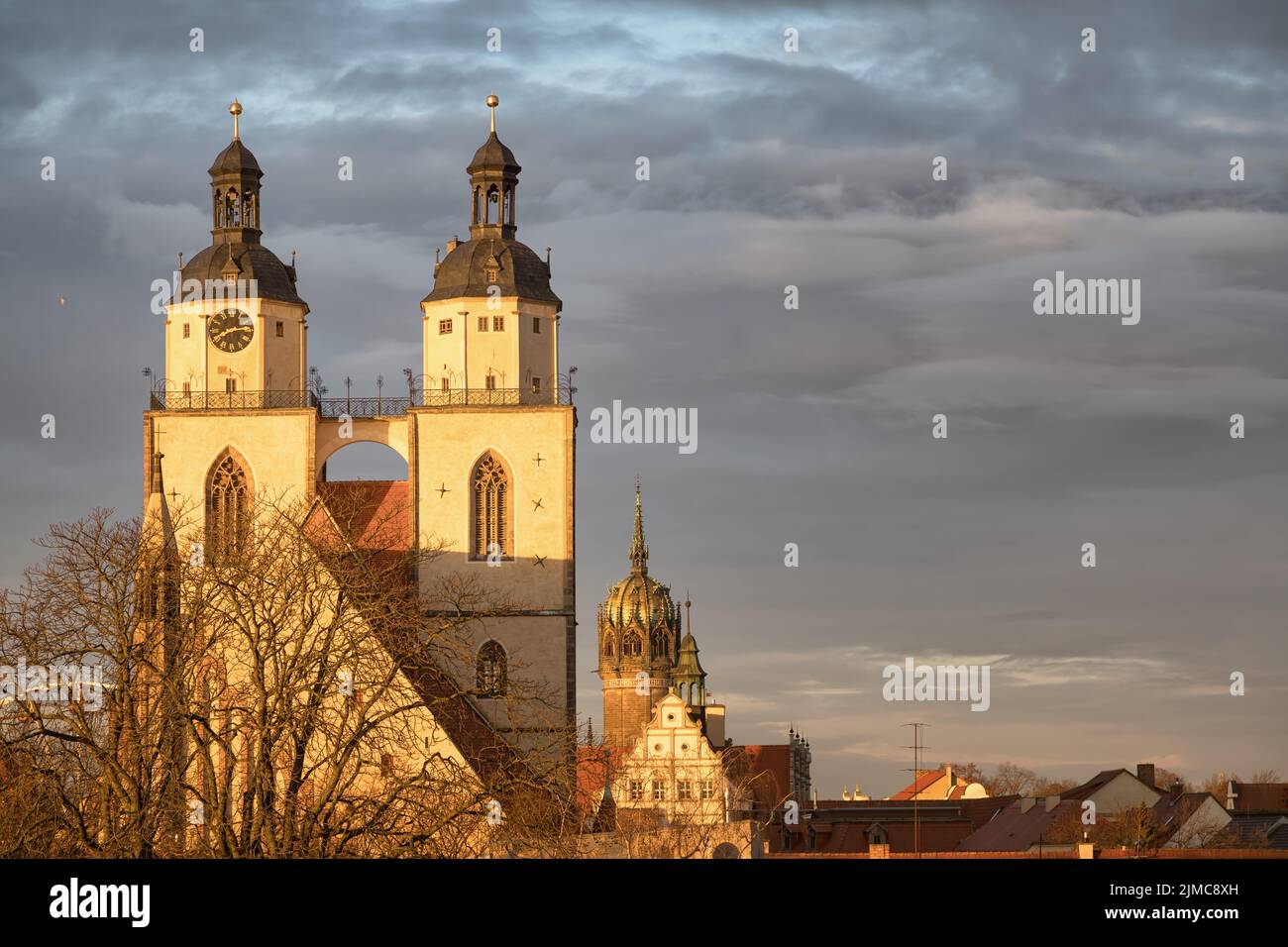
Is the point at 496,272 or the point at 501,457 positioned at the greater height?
the point at 496,272

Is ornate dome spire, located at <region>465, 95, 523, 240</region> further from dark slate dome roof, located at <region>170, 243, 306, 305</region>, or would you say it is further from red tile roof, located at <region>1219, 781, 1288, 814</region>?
red tile roof, located at <region>1219, 781, 1288, 814</region>

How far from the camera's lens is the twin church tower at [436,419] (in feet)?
227

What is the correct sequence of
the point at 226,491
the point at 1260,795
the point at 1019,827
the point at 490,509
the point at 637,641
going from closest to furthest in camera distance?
the point at 490,509
the point at 226,491
the point at 1019,827
the point at 1260,795
the point at 637,641

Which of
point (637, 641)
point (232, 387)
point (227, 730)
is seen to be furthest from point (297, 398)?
point (637, 641)

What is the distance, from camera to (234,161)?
7344cm

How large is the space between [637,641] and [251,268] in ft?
326

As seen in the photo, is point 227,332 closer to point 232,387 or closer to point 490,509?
point 232,387

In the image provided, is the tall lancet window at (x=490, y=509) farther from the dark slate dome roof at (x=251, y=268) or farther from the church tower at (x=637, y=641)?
the church tower at (x=637, y=641)

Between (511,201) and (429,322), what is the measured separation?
5.82m

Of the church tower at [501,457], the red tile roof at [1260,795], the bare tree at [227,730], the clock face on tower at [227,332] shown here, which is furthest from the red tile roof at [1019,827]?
the bare tree at [227,730]
